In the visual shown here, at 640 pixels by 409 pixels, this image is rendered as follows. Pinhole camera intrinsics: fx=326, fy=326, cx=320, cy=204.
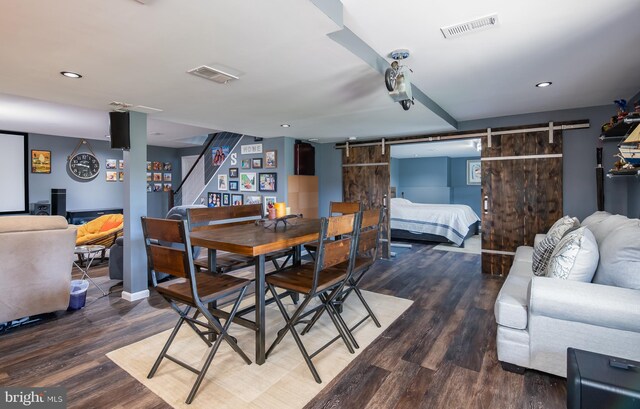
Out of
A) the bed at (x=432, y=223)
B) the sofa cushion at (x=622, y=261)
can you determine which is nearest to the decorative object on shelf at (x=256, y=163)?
the bed at (x=432, y=223)

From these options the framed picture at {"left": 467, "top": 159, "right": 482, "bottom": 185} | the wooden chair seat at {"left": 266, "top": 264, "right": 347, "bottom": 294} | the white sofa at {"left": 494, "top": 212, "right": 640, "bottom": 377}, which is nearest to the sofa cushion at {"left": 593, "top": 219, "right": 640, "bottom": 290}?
the white sofa at {"left": 494, "top": 212, "right": 640, "bottom": 377}

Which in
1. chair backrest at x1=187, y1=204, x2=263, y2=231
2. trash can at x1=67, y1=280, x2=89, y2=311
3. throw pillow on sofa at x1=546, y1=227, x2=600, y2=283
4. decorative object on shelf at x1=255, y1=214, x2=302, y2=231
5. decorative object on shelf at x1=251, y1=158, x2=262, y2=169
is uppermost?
decorative object on shelf at x1=251, y1=158, x2=262, y2=169

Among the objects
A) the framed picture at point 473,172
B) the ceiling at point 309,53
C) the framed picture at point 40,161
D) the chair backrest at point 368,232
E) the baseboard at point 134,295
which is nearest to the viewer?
the ceiling at point 309,53

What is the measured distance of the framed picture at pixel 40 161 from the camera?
22.1 ft

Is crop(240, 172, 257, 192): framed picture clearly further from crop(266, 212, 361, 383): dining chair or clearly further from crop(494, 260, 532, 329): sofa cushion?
crop(494, 260, 532, 329): sofa cushion

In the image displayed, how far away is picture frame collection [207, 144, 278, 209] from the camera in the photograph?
567cm

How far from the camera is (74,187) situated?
24.0 ft

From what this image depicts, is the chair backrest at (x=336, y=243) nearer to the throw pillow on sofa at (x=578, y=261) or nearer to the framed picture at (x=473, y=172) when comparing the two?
the throw pillow on sofa at (x=578, y=261)

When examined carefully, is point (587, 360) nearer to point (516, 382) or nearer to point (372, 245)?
point (516, 382)

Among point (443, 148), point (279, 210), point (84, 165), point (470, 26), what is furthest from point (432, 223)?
point (84, 165)

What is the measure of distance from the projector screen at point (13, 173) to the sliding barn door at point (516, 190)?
28.2ft

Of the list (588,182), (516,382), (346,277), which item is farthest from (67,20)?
(588,182)

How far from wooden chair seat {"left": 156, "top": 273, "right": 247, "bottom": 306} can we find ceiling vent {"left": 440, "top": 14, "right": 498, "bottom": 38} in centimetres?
206

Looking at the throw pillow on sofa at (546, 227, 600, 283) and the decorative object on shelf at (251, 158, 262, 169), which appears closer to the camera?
the throw pillow on sofa at (546, 227, 600, 283)
